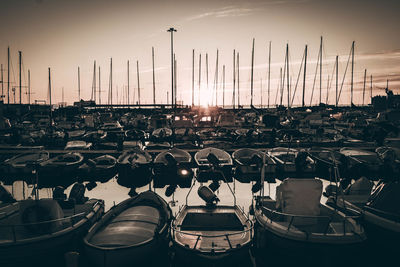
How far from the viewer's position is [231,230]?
10.8 metres

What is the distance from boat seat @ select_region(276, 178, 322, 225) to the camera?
33.9 feet

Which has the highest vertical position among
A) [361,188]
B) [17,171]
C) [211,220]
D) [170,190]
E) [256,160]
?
[256,160]

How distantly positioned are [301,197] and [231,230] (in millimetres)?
2942

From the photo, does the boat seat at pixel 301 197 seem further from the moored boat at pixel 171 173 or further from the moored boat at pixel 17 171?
the moored boat at pixel 17 171

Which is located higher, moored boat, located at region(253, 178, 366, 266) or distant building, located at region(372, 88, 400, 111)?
distant building, located at region(372, 88, 400, 111)

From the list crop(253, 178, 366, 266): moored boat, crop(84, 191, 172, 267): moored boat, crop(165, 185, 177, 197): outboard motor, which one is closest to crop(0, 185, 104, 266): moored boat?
crop(84, 191, 172, 267): moored boat

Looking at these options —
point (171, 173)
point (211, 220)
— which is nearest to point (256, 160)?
point (171, 173)

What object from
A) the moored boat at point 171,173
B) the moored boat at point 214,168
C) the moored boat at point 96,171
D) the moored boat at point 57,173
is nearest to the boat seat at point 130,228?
the moored boat at point 171,173

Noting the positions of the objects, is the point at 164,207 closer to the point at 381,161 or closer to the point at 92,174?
the point at 92,174

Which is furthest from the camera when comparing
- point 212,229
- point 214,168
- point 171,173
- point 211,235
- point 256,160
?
point 256,160

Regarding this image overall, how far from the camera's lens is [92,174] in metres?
19.6

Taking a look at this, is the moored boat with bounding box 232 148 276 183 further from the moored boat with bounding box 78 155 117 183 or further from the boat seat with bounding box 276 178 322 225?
the moored boat with bounding box 78 155 117 183

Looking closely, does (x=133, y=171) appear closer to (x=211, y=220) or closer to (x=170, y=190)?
(x=170, y=190)

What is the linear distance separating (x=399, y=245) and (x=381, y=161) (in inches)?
503
